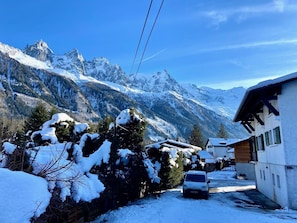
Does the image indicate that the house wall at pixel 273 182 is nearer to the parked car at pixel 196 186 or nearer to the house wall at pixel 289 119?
the house wall at pixel 289 119

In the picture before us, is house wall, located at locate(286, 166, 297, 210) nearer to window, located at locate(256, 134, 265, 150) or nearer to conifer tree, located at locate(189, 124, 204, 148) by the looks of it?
window, located at locate(256, 134, 265, 150)

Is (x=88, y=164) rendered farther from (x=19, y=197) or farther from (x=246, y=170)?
(x=246, y=170)

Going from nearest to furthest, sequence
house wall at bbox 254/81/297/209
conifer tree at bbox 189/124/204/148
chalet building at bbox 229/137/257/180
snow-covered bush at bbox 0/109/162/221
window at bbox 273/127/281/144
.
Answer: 1. snow-covered bush at bbox 0/109/162/221
2. house wall at bbox 254/81/297/209
3. window at bbox 273/127/281/144
4. chalet building at bbox 229/137/257/180
5. conifer tree at bbox 189/124/204/148

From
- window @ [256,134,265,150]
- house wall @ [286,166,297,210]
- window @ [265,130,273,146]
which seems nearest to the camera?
house wall @ [286,166,297,210]

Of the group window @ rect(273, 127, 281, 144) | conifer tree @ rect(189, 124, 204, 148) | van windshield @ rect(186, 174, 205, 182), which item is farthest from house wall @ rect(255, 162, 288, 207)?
conifer tree @ rect(189, 124, 204, 148)

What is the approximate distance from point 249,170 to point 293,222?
28430 mm

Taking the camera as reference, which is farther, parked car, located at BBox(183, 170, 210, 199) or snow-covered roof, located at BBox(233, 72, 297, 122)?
parked car, located at BBox(183, 170, 210, 199)

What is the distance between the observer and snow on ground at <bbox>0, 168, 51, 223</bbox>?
154 inches

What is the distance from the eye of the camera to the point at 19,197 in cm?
420

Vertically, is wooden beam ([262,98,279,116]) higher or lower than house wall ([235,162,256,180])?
higher

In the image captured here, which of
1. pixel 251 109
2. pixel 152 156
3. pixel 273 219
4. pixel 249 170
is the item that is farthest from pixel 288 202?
pixel 249 170

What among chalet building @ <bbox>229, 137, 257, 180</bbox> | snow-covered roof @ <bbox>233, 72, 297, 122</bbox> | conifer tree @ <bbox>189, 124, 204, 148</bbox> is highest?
conifer tree @ <bbox>189, 124, 204, 148</bbox>

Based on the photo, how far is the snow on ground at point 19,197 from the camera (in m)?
3.92

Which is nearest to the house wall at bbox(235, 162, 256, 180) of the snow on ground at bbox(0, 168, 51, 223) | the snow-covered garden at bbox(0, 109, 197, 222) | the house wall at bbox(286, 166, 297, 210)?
the snow-covered garden at bbox(0, 109, 197, 222)
